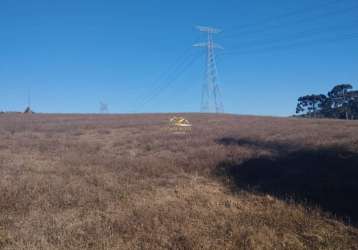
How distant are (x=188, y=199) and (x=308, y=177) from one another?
402 centimetres

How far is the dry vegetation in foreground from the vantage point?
6676mm

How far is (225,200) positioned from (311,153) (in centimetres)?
618

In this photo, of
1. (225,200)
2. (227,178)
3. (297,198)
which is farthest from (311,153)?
(225,200)

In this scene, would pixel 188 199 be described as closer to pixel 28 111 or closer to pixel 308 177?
pixel 308 177

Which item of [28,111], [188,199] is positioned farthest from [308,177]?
[28,111]

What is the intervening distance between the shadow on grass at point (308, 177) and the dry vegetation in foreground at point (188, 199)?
31 millimetres

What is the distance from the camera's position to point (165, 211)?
8070mm

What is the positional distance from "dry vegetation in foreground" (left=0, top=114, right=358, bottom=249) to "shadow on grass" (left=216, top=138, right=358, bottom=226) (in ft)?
0.10

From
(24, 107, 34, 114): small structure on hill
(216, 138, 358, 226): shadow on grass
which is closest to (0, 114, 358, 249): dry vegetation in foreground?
(216, 138, 358, 226): shadow on grass

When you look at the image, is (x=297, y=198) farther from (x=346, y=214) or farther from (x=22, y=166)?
(x=22, y=166)

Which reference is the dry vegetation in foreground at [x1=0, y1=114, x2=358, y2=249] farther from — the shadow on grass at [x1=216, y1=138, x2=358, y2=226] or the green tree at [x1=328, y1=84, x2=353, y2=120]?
the green tree at [x1=328, y1=84, x2=353, y2=120]

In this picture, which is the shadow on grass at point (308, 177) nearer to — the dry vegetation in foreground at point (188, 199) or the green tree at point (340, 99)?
the dry vegetation in foreground at point (188, 199)

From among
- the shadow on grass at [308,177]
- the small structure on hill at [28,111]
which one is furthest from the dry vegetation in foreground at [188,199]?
the small structure on hill at [28,111]

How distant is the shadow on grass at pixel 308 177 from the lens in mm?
8775
